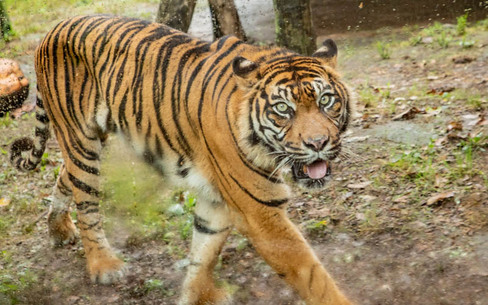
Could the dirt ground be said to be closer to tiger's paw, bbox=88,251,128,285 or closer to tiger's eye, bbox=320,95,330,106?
tiger's paw, bbox=88,251,128,285

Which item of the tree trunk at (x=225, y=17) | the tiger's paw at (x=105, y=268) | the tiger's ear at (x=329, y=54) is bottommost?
the tiger's paw at (x=105, y=268)

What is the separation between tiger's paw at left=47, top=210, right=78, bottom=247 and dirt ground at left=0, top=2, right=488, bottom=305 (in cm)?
8

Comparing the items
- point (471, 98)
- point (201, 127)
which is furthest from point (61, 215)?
point (471, 98)

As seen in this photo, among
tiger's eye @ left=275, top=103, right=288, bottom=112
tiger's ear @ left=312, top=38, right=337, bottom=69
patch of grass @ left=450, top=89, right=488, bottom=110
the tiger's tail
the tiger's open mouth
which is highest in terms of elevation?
tiger's ear @ left=312, top=38, right=337, bottom=69

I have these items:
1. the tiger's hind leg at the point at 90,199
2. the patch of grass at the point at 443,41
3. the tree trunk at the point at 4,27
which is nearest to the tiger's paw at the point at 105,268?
the tiger's hind leg at the point at 90,199

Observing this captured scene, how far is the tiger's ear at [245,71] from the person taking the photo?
3014 millimetres

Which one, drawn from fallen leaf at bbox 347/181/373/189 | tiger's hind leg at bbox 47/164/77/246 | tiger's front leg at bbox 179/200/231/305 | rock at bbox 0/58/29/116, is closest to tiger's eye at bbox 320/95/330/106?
tiger's front leg at bbox 179/200/231/305

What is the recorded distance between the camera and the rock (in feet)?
23.8

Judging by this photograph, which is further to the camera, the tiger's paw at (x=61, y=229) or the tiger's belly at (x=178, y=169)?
the tiger's paw at (x=61, y=229)

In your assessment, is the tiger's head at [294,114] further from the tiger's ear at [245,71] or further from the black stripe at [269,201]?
the black stripe at [269,201]

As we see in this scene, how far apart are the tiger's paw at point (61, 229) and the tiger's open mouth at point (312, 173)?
228cm

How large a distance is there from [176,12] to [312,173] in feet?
11.1

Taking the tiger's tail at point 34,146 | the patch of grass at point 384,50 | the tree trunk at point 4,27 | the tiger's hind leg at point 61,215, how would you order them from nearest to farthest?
1. the tiger's hind leg at point 61,215
2. the tiger's tail at point 34,146
3. the patch of grass at point 384,50
4. the tree trunk at point 4,27

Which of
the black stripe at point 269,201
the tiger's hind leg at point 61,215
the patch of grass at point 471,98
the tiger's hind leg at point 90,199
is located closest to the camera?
the black stripe at point 269,201
